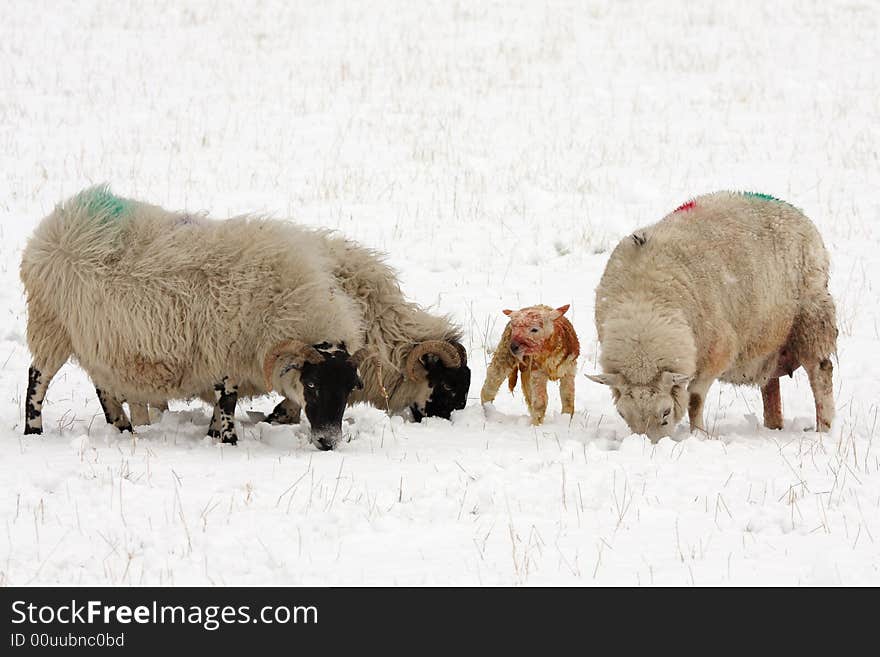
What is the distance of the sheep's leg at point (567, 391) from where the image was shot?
8914 millimetres

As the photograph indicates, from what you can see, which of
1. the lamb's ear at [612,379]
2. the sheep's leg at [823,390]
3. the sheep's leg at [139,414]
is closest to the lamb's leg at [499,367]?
the lamb's ear at [612,379]

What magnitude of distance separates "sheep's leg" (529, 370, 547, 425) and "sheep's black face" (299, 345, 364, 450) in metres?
1.66

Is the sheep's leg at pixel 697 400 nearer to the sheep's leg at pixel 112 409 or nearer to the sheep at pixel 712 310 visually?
the sheep at pixel 712 310

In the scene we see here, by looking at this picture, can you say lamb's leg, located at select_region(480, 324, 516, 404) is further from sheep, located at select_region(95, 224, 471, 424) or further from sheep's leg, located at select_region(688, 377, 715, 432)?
sheep's leg, located at select_region(688, 377, 715, 432)

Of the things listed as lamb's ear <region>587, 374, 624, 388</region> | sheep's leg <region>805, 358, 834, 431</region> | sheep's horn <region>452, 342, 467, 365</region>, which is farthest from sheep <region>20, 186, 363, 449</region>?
sheep's leg <region>805, 358, 834, 431</region>

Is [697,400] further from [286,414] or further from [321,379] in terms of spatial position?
[286,414]

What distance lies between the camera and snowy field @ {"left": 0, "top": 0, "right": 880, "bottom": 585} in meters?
5.51

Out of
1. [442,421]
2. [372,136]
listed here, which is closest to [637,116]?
[372,136]

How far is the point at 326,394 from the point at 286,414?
1.31 metres

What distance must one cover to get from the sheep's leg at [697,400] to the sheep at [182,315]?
2764mm

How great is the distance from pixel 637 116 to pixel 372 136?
206 inches

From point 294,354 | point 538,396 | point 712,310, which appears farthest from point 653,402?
point 294,354

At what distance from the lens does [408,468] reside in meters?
7.08
